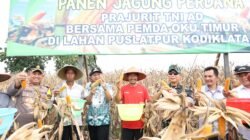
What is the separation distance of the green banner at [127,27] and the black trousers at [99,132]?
1.64 meters

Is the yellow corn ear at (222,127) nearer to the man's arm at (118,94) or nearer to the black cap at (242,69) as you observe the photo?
the black cap at (242,69)

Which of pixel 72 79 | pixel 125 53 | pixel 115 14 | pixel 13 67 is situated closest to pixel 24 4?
pixel 115 14

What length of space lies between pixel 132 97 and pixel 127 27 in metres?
1.82

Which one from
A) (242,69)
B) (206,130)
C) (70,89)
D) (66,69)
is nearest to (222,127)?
(206,130)

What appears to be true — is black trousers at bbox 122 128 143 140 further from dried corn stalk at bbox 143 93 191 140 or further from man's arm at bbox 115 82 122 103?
dried corn stalk at bbox 143 93 191 140

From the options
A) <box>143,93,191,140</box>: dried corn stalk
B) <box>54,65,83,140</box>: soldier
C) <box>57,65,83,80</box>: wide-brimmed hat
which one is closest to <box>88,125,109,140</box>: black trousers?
<box>54,65,83,140</box>: soldier

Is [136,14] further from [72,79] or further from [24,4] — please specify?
[72,79]

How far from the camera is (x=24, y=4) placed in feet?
17.7

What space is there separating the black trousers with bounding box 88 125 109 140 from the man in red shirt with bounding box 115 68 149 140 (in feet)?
0.66

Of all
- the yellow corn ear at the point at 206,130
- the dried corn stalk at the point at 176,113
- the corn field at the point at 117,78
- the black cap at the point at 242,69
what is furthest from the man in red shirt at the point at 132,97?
the yellow corn ear at the point at 206,130

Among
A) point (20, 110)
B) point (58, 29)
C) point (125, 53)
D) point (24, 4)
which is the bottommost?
point (20, 110)

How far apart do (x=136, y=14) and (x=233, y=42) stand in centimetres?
148

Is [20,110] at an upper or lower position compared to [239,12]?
lower

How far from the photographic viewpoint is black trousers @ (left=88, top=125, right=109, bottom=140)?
12.1 ft
